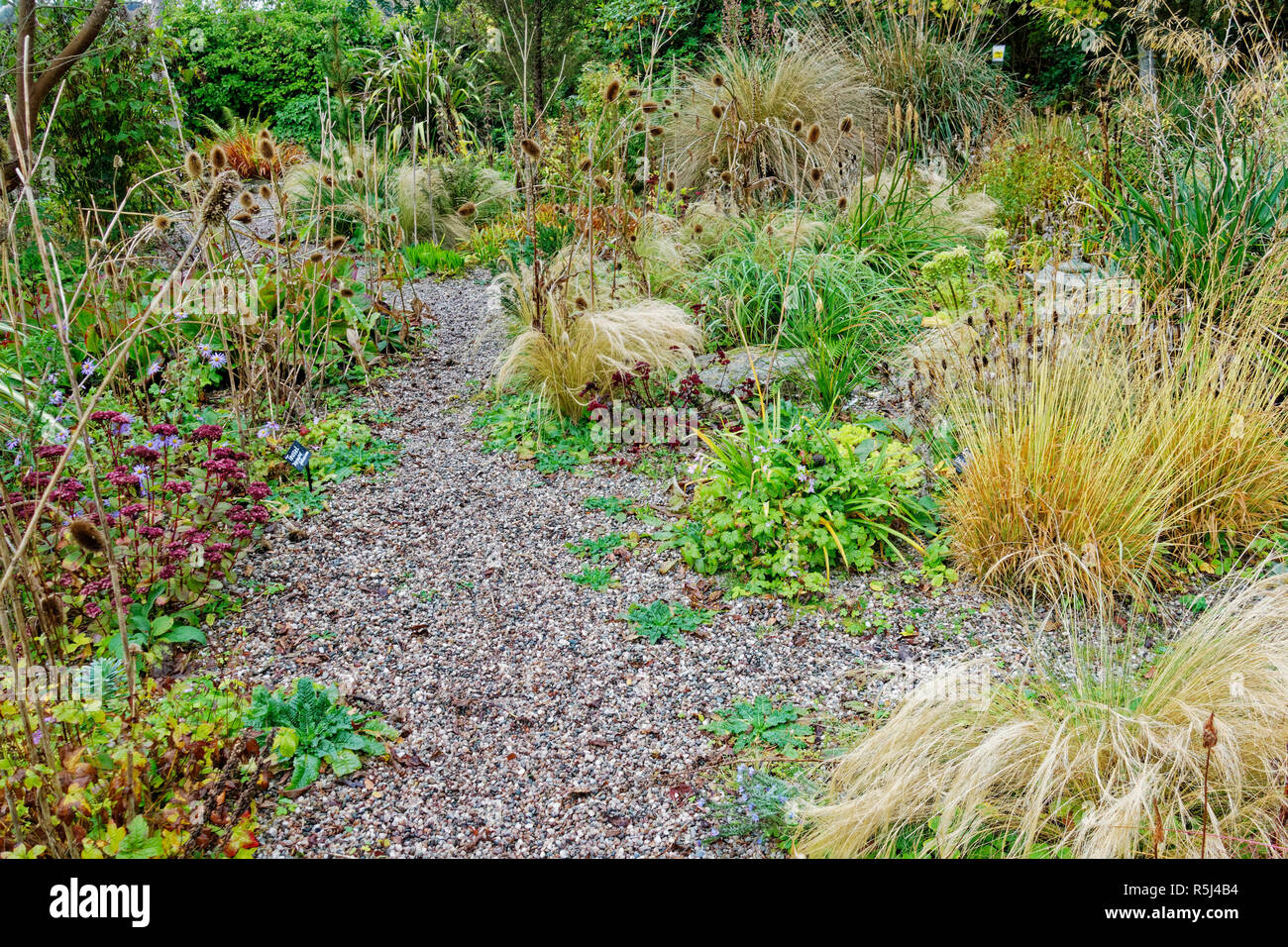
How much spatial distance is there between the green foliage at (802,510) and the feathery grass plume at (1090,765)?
2.97 feet

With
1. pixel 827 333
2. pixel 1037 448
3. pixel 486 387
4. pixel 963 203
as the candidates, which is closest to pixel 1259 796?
pixel 1037 448

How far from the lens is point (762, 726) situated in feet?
7.38

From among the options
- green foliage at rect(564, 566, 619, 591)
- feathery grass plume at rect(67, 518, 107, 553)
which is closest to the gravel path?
green foliage at rect(564, 566, 619, 591)

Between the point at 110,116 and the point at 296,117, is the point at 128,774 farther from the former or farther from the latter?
the point at 296,117

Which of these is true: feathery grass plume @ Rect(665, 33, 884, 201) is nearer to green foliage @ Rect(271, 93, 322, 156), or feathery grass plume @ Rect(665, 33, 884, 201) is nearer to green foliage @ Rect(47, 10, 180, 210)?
green foliage @ Rect(47, 10, 180, 210)

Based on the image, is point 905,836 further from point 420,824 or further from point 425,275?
point 425,275

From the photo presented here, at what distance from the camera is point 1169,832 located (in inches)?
64.9

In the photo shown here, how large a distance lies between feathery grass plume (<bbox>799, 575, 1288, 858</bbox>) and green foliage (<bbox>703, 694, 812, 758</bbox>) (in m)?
0.22

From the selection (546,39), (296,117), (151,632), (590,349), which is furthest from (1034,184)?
(296,117)

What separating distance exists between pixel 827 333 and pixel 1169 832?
2.78m

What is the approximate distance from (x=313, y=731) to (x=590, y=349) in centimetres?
224

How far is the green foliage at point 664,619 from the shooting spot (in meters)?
2.65

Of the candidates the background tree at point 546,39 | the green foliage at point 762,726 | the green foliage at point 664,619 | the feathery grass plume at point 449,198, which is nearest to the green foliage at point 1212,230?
the green foliage at point 664,619

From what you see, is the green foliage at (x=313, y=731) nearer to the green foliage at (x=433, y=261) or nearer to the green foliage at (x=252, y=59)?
the green foliage at (x=433, y=261)
